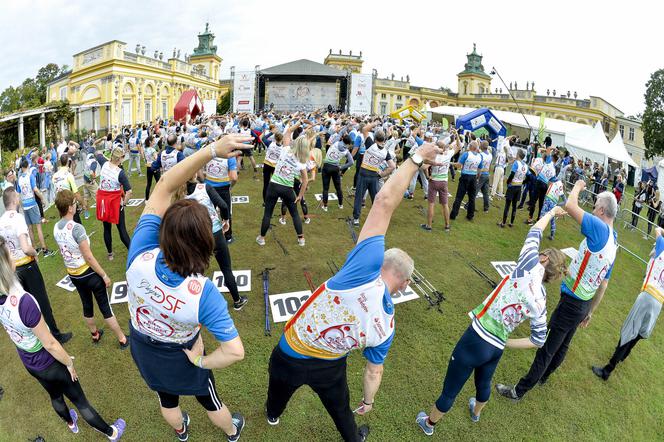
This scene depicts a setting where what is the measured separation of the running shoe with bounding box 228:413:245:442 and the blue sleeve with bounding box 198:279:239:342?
1791 millimetres

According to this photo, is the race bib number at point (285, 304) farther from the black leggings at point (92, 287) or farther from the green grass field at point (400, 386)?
the black leggings at point (92, 287)

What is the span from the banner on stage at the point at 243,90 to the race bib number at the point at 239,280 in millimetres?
35958

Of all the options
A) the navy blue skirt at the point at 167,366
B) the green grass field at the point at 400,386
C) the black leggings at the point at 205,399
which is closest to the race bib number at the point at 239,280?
the green grass field at the point at 400,386

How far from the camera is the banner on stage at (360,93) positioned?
1665 inches

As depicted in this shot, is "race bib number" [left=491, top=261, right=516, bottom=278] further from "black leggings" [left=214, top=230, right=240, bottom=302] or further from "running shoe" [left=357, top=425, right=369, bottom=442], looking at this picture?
"black leggings" [left=214, top=230, right=240, bottom=302]

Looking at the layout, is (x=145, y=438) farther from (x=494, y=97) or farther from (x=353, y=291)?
(x=494, y=97)

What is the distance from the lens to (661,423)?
416 cm

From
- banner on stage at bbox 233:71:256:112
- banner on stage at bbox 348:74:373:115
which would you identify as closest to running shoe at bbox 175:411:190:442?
banner on stage at bbox 233:71:256:112

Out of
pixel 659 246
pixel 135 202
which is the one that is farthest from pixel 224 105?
pixel 659 246

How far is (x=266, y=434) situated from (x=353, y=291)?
7.35 ft

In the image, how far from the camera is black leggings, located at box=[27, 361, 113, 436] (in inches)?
121

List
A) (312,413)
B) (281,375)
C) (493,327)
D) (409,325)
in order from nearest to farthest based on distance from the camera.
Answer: (281,375) → (493,327) → (312,413) → (409,325)

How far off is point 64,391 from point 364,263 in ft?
9.74

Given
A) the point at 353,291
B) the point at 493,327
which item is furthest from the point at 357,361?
the point at 353,291
